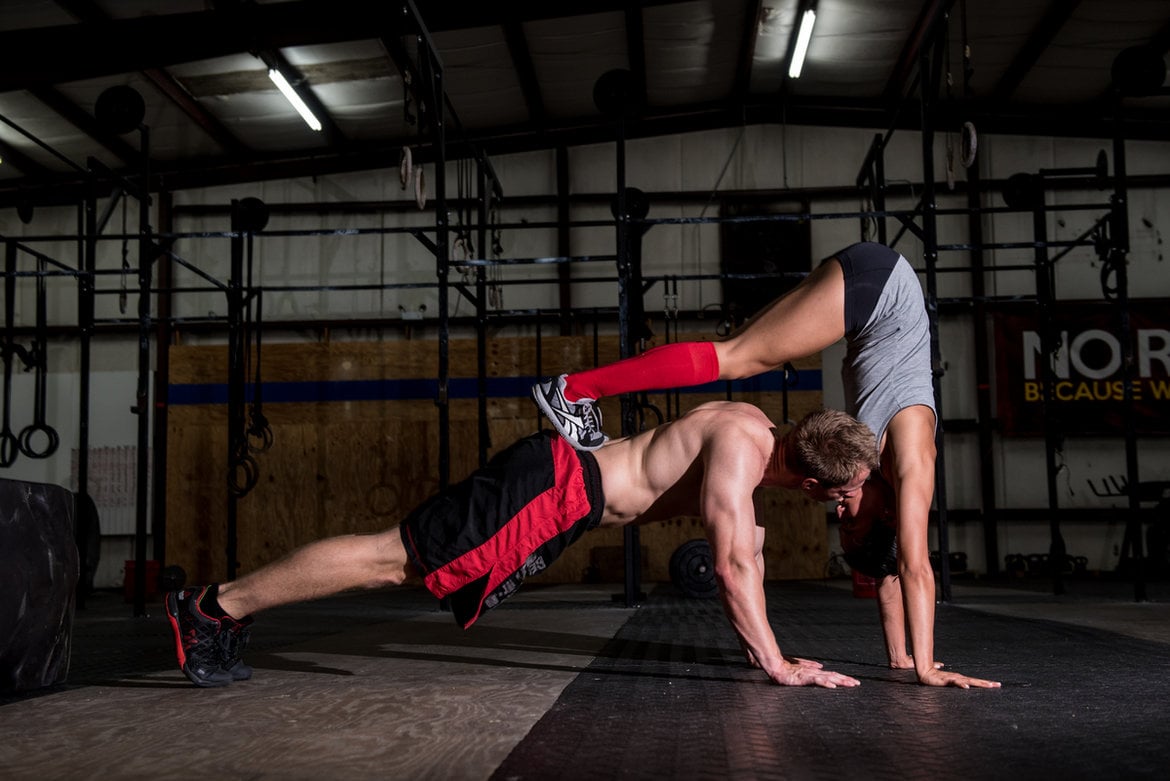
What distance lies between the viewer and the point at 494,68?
9242mm

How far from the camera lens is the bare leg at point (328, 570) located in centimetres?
257

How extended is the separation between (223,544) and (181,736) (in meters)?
7.99

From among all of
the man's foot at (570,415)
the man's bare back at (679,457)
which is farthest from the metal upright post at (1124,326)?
the man's foot at (570,415)

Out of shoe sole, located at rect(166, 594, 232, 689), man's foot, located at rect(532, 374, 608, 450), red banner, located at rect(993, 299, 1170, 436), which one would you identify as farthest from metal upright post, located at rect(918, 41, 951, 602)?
red banner, located at rect(993, 299, 1170, 436)

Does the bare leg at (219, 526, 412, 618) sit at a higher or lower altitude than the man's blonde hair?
lower

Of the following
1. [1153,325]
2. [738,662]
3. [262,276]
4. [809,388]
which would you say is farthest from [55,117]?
[1153,325]

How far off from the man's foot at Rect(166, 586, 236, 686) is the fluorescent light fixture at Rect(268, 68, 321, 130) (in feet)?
22.2

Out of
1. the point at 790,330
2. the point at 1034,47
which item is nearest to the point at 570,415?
the point at 790,330

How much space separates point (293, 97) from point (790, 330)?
753cm

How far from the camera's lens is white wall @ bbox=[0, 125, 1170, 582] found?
1034 cm

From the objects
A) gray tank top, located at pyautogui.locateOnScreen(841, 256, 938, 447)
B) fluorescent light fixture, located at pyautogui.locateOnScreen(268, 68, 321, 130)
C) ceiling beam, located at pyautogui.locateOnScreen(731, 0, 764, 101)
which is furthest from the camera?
ceiling beam, located at pyautogui.locateOnScreen(731, 0, 764, 101)

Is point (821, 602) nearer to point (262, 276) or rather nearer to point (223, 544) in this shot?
point (223, 544)

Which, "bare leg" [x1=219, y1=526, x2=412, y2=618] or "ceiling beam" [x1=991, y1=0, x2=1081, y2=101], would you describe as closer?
"bare leg" [x1=219, y1=526, x2=412, y2=618]

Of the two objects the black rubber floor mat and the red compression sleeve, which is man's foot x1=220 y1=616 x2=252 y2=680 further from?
the red compression sleeve
